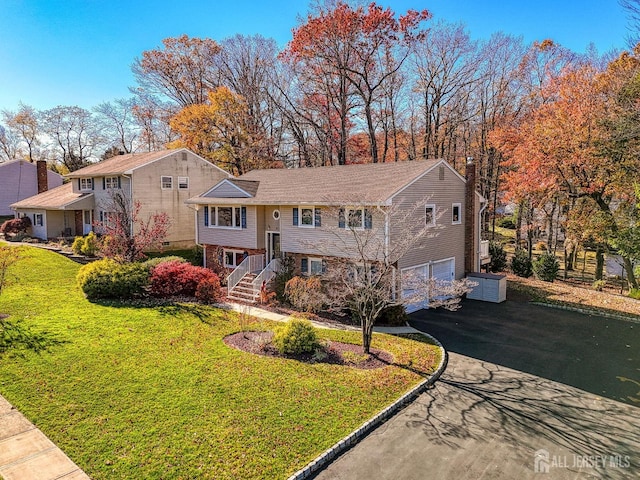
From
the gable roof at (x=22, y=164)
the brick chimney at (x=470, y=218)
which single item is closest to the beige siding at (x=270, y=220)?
the brick chimney at (x=470, y=218)

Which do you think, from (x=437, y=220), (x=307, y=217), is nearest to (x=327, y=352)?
(x=307, y=217)

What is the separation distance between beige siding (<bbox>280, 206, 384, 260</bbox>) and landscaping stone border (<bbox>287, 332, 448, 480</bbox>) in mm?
5694

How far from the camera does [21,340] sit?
40.4ft

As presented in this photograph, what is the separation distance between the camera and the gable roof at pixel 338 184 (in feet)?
56.3

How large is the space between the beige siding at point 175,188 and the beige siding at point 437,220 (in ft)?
51.2

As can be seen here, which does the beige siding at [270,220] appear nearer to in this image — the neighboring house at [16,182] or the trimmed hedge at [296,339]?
the trimmed hedge at [296,339]

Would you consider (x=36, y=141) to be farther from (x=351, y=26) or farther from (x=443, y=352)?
(x=443, y=352)

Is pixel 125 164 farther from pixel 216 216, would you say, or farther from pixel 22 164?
pixel 22 164

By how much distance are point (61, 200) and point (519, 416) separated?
33.4 metres

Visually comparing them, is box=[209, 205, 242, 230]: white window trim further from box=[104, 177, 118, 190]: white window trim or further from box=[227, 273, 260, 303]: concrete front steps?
box=[104, 177, 118, 190]: white window trim

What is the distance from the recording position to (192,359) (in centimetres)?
1162

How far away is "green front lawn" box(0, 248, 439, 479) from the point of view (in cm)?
726

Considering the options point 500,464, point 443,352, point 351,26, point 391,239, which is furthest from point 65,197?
point 500,464

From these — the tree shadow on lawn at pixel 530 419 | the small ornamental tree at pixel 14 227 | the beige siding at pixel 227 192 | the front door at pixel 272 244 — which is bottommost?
the tree shadow on lawn at pixel 530 419
